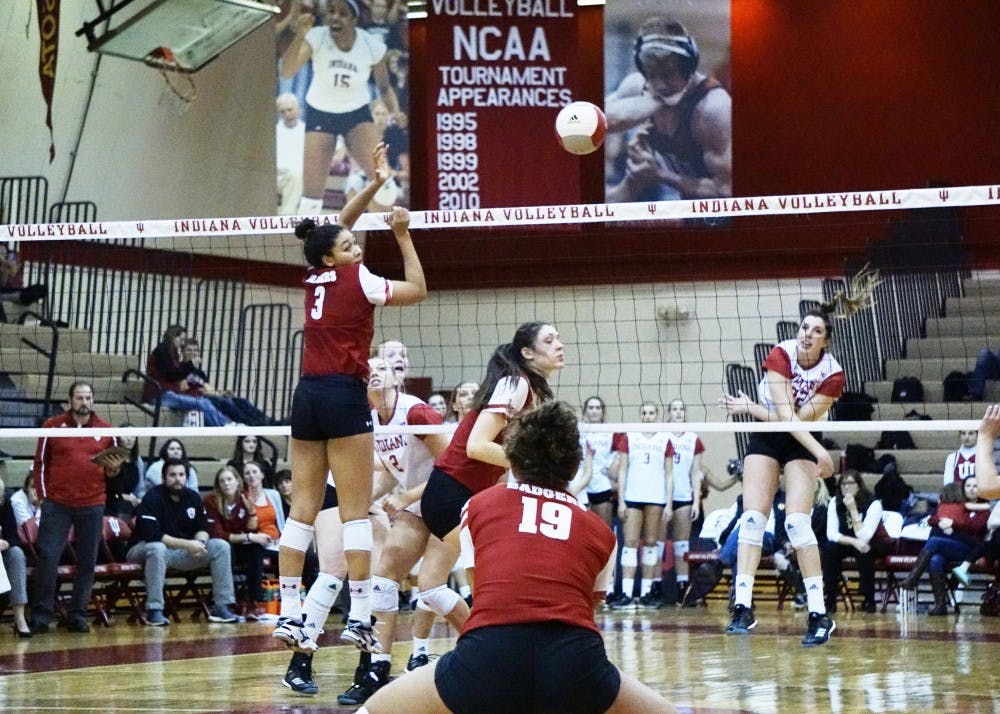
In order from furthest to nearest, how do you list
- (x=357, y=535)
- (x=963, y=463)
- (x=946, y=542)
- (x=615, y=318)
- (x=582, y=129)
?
(x=615, y=318)
(x=963, y=463)
(x=946, y=542)
(x=582, y=129)
(x=357, y=535)

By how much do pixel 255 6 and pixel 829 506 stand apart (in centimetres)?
765

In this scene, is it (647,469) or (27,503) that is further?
(647,469)

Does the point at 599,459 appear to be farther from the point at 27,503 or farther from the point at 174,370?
Answer: the point at 27,503

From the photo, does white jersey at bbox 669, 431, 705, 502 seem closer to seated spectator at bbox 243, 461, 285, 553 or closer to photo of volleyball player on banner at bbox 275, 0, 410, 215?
seated spectator at bbox 243, 461, 285, 553

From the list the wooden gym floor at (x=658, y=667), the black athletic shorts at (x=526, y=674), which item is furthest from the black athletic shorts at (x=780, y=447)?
the black athletic shorts at (x=526, y=674)

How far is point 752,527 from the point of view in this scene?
28.8ft

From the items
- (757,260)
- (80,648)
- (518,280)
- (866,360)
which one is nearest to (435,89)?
(518,280)

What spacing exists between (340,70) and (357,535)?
1012cm

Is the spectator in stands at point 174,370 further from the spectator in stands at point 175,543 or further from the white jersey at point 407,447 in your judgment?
the white jersey at point 407,447

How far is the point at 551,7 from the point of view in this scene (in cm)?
1633

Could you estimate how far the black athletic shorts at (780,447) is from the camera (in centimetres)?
870

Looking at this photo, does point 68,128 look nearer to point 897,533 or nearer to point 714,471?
point 714,471

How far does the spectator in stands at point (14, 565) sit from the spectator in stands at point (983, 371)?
9762 mm

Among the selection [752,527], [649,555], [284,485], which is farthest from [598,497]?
[752,527]
